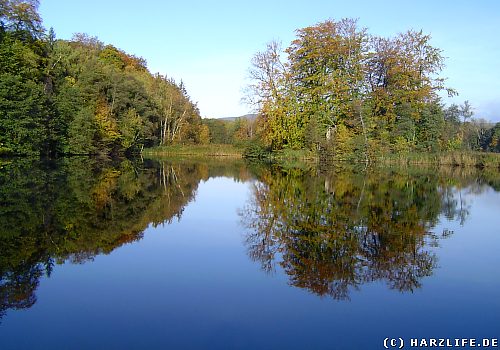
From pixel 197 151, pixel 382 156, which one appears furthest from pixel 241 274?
pixel 197 151

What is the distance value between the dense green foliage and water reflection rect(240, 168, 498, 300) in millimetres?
21753

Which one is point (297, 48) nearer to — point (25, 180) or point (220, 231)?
point (25, 180)

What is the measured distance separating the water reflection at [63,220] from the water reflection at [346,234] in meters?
2.64

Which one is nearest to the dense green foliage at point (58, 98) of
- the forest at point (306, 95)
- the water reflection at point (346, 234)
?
the forest at point (306, 95)

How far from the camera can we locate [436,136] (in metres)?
38.1

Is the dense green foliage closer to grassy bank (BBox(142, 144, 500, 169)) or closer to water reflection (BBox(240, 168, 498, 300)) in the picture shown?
grassy bank (BBox(142, 144, 500, 169))

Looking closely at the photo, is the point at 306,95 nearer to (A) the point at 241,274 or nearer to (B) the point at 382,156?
(B) the point at 382,156

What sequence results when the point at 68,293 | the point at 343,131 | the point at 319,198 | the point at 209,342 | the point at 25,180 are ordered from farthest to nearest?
the point at 343,131, the point at 25,180, the point at 319,198, the point at 68,293, the point at 209,342

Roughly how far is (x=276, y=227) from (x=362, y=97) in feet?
104

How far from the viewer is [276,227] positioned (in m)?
9.99

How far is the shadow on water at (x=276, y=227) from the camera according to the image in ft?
21.2

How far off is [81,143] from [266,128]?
17124 mm

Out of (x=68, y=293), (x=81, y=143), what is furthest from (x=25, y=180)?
(x=81, y=143)

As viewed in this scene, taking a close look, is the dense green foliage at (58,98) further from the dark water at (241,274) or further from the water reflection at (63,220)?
the dark water at (241,274)
